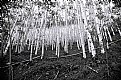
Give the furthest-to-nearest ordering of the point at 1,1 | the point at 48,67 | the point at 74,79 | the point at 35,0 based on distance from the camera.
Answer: the point at 35,0, the point at 48,67, the point at 74,79, the point at 1,1

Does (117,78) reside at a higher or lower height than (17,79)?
higher

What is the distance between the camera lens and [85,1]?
14000 millimetres

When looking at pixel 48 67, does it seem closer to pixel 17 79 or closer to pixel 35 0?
pixel 17 79

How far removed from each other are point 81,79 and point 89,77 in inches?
24.8

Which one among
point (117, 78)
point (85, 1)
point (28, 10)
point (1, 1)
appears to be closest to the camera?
point (1, 1)

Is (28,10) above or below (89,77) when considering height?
above

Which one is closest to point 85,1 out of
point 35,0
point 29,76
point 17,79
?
point 35,0

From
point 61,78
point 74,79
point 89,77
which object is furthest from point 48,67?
point 89,77

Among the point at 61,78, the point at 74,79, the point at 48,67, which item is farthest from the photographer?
the point at 48,67

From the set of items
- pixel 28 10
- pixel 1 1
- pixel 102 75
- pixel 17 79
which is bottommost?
pixel 17 79

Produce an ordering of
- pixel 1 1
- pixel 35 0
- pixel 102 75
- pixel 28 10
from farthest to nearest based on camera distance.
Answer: pixel 28 10 → pixel 35 0 → pixel 102 75 → pixel 1 1

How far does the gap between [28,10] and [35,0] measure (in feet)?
6.51

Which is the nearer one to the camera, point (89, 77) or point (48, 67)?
point (89, 77)

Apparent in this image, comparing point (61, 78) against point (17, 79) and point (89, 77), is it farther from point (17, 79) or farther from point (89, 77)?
point (17, 79)
